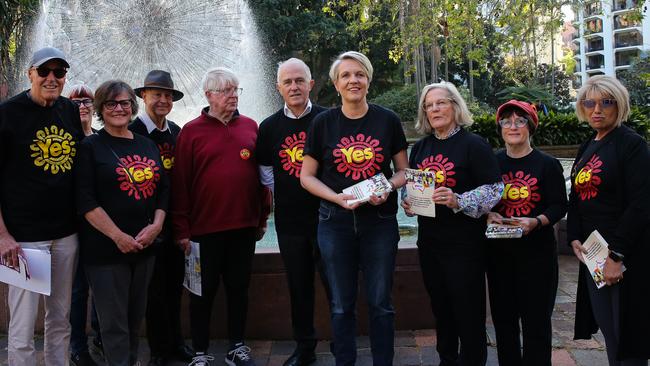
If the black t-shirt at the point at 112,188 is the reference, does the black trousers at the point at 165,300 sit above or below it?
below

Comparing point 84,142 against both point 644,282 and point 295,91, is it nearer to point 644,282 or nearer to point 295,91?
point 295,91

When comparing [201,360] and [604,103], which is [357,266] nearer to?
[201,360]

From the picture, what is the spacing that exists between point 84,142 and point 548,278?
2627mm

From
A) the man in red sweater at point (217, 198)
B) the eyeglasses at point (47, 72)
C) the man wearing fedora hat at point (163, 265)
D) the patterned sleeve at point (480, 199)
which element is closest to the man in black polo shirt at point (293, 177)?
the man in red sweater at point (217, 198)

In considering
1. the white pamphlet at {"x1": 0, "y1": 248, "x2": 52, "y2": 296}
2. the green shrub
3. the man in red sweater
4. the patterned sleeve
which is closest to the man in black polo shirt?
the man in red sweater

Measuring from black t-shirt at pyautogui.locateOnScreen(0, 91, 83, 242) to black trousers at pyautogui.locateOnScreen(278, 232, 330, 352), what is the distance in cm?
128

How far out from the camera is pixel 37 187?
3.17 m

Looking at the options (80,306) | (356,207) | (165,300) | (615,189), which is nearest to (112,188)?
(165,300)

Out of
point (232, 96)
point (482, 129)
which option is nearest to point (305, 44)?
point (482, 129)

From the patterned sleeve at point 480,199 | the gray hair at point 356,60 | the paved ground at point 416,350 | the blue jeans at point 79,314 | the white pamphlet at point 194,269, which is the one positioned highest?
the gray hair at point 356,60

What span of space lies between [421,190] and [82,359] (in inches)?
99.0

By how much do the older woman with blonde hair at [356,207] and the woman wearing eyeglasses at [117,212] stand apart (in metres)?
0.93

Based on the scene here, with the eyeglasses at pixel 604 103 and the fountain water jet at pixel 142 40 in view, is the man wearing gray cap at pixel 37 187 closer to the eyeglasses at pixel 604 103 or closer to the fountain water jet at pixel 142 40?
the eyeglasses at pixel 604 103

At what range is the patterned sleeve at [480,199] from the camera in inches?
121
